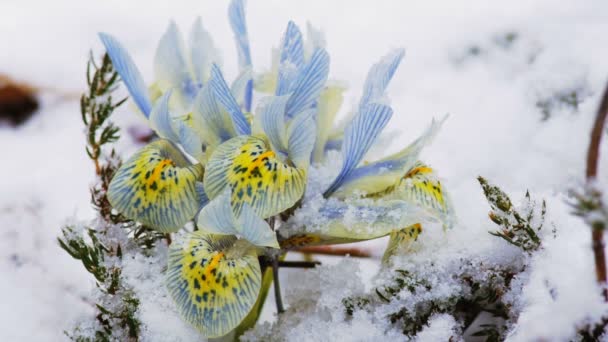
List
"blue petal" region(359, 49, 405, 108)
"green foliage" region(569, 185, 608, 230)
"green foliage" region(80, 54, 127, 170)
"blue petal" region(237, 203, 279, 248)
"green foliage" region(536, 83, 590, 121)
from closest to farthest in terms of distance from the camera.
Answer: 1. "green foliage" region(569, 185, 608, 230)
2. "blue petal" region(237, 203, 279, 248)
3. "blue petal" region(359, 49, 405, 108)
4. "green foliage" region(80, 54, 127, 170)
5. "green foliage" region(536, 83, 590, 121)

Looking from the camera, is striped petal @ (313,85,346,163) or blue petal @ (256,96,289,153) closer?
blue petal @ (256,96,289,153)

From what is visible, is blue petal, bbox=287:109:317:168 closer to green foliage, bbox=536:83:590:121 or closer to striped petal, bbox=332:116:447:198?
striped petal, bbox=332:116:447:198

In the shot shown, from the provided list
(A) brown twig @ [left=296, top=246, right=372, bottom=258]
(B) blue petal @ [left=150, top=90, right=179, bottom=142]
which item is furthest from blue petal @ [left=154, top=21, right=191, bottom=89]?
(A) brown twig @ [left=296, top=246, right=372, bottom=258]

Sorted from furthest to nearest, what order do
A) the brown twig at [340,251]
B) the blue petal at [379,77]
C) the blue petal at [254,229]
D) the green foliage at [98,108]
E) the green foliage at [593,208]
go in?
the brown twig at [340,251]
the green foliage at [98,108]
the blue petal at [379,77]
the blue petal at [254,229]
the green foliage at [593,208]

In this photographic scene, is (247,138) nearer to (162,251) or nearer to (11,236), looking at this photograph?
(162,251)

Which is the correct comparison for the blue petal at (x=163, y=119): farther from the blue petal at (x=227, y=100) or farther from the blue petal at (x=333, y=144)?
the blue petal at (x=333, y=144)

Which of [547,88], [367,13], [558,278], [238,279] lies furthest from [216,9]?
[558,278]

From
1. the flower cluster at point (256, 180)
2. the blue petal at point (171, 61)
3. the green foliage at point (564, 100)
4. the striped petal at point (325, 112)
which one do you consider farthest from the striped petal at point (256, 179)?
the green foliage at point (564, 100)
